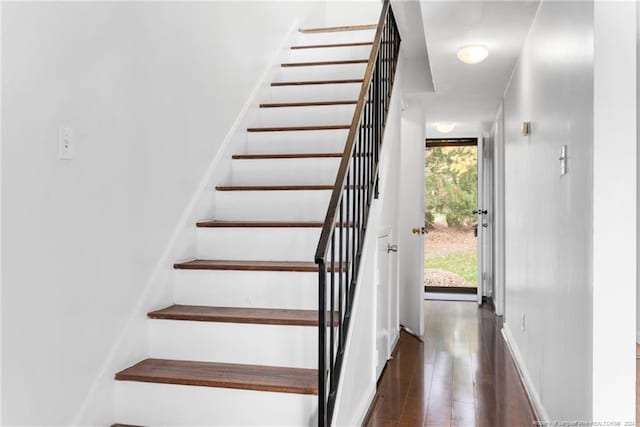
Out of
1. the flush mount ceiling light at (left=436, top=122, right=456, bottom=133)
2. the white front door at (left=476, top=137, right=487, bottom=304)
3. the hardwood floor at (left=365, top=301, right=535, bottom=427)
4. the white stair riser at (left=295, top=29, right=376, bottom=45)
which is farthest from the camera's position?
the white front door at (left=476, top=137, right=487, bottom=304)

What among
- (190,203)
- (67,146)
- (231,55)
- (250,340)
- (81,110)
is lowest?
(250,340)

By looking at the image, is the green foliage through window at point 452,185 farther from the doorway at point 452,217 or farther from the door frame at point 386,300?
the door frame at point 386,300

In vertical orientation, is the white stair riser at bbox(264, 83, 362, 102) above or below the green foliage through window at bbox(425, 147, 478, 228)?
above

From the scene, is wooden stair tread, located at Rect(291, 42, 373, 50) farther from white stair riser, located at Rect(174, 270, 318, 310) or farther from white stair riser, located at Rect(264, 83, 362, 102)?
white stair riser, located at Rect(174, 270, 318, 310)

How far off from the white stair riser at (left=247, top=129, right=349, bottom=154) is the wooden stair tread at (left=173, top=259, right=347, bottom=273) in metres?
0.99

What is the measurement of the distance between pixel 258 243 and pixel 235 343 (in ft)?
2.13

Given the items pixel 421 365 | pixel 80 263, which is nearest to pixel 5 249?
pixel 80 263

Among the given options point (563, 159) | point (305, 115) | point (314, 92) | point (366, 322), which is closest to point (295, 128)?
point (305, 115)

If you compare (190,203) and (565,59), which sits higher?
(565,59)

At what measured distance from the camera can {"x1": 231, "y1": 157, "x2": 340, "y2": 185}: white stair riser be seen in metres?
3.28

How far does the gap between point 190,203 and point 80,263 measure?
0.95m

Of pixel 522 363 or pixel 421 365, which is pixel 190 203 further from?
pixel 522 363

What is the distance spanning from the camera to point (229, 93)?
346 cm

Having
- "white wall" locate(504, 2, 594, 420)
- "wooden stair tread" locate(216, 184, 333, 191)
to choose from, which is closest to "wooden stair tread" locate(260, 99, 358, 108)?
"wooden stair tread" locate(216, 184, 333, 191)
